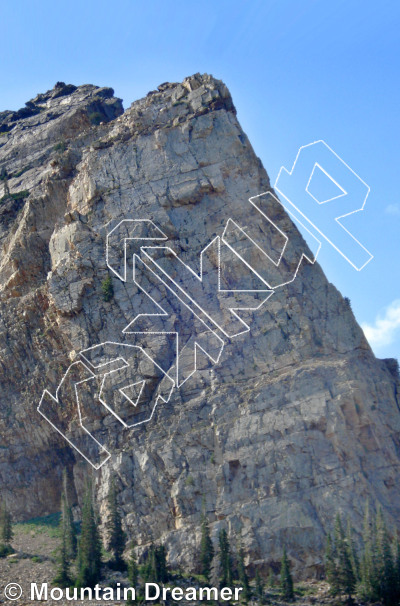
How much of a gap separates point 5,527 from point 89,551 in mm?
6173

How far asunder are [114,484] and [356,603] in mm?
14535

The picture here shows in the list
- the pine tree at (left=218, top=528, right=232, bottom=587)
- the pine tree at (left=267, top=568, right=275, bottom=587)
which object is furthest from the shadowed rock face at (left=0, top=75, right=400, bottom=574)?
the pine tree at (left=267, top=568, right=275, bottom=587)

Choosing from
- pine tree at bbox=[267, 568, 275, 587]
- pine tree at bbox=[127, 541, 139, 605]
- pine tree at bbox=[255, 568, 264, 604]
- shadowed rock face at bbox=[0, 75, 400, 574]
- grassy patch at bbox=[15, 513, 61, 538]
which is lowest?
pine tree at bbox=[255, 568, 264, 604]

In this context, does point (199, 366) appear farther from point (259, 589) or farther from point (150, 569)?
point (259, 589)

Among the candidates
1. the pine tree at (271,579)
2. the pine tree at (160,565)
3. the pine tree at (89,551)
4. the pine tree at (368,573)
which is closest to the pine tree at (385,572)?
the pine tree at (368,573)

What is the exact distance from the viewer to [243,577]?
49.0m

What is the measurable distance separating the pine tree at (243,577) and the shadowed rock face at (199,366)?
84cm

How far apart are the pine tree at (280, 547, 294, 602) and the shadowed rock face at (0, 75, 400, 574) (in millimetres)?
1589

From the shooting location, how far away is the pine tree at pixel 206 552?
50169 mm

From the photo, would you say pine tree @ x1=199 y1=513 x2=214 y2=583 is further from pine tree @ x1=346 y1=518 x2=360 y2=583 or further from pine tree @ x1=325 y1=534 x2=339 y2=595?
pine tree @ x1=346 y1=518 x2=360 y2=583

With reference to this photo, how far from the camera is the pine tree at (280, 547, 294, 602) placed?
47.8 metres

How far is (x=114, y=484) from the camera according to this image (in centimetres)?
5550

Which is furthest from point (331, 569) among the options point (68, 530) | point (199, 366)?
point (68, 530)

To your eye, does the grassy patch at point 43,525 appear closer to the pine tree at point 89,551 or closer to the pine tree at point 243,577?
the pine tree at point 89,551
